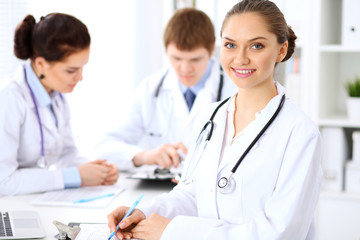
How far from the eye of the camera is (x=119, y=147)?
215 cm

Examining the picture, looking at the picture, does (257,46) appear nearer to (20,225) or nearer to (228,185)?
(228,185)

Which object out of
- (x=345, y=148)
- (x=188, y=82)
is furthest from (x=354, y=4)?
(x=188, y=82)

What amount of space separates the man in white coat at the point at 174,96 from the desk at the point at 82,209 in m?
0.16

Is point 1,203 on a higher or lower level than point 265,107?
lower

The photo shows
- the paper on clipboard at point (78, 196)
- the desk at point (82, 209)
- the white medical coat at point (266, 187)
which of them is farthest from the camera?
the paper on clipboard at point (78, 196)

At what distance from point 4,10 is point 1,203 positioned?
123 centimetres

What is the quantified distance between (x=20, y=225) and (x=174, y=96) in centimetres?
116

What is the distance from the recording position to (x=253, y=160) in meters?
1.12

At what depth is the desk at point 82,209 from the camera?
148cm

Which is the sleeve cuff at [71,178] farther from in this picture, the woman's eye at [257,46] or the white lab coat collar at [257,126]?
the woman's eye at [257,46]

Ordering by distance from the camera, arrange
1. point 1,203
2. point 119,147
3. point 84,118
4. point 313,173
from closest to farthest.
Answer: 1. point 313,173
2. point 1,203
3. point 119,147
4. point 84,118

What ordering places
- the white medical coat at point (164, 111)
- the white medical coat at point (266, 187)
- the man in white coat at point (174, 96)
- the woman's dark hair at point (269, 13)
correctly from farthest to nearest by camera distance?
the white medical coat at point (164, 111)
the man in white coat at point (174, 96)
the woman's dark hair at point (269, 13)
the white medical coat at point (266, 187)

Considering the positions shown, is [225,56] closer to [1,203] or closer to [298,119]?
[298,119]

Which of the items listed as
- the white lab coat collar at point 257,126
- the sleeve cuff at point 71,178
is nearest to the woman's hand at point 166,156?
the sleeve cuff at point 71,178
